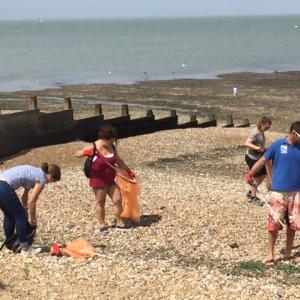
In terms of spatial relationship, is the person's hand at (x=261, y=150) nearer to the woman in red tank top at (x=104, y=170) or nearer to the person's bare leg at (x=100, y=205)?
the woman in red tank top at (x=104, y=170)

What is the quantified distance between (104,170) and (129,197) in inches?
28.3

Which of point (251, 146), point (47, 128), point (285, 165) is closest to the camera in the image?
point (285, 165)

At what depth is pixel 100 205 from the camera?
9.60m

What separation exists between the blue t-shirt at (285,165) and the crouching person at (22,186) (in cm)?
247

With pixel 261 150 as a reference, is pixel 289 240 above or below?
below

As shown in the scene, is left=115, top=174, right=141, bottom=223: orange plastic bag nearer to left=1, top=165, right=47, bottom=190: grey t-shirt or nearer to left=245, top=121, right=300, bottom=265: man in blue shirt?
left=1, top=165, right=47, bottom=190: grey t-shirt

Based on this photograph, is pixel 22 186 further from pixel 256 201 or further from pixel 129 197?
pixel 256 201

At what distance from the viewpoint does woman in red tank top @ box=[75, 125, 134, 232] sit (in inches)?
362

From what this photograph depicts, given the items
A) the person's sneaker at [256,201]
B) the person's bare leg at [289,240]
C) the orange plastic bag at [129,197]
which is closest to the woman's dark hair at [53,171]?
the orange plastic bag at [129,197]

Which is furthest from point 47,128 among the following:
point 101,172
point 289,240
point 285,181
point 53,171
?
point 285,181

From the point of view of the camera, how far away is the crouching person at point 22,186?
7980 millimetres

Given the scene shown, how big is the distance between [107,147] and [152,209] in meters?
1.87

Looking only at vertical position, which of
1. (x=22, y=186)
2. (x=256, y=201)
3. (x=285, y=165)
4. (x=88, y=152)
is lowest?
(x=256, y=201)

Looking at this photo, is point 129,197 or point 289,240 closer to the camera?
point 289,240
